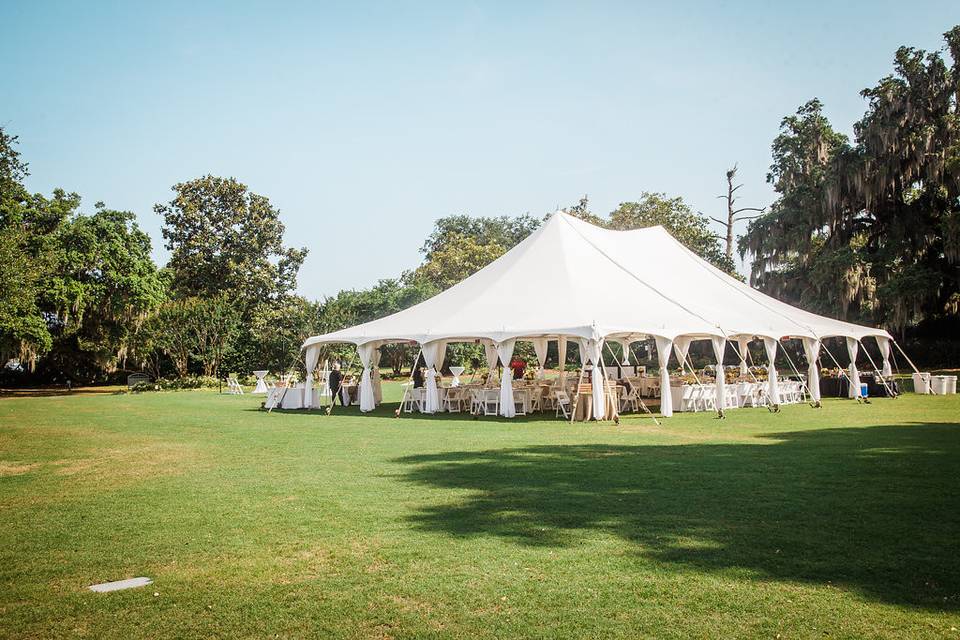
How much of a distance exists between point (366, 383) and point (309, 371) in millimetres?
2074

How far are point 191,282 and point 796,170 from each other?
32.8 m

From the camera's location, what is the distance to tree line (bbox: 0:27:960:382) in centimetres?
2727

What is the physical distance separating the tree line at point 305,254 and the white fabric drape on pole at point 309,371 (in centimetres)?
791

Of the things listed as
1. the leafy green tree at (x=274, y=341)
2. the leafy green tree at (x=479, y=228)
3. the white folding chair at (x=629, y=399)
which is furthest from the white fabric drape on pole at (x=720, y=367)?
the leafy green tree at (x=479, y=228)

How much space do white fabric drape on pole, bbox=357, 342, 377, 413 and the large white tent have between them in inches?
1.1

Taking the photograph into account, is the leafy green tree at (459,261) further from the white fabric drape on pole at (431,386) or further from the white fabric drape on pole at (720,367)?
the white fabric drape on pole at (720,367)

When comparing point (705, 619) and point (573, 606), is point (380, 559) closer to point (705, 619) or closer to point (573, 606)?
point (573, 606)

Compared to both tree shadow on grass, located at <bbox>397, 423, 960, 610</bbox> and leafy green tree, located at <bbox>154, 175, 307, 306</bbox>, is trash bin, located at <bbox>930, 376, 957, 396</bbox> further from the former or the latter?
leafy green tree, located at <bbox>154, 175, 307, 306</bbox>

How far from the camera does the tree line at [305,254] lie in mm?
27266

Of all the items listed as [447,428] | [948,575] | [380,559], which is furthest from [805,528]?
[447,428]

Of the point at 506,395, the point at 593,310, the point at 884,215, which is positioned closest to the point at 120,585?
the point at 506,395

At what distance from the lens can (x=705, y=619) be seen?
151 inches

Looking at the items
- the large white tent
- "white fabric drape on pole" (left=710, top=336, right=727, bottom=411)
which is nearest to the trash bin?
the large white tent

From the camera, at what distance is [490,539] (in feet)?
18.1
